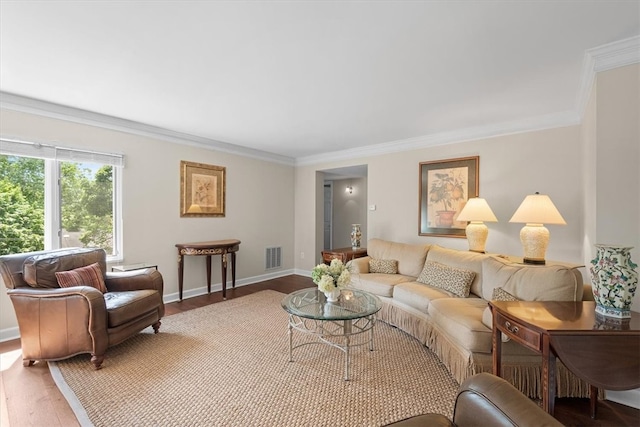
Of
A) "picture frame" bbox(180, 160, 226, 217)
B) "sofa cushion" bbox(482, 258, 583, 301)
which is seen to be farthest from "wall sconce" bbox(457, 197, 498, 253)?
"picture frame" bbox(180, 160, 226, 217)

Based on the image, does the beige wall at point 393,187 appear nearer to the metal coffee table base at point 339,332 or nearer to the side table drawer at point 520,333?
the side table drawer at point 520,333

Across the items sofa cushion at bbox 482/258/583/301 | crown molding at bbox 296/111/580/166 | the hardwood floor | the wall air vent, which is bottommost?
the hardwood floor

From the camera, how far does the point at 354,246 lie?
492 centimetres

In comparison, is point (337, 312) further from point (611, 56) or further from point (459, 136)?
point (459, 136)

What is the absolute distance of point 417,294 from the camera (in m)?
2.95

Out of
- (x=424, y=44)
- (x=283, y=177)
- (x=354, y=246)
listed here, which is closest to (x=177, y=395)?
(x=424, y=44)

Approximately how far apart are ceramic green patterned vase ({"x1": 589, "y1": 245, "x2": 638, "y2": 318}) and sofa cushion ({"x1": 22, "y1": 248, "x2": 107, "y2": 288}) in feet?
13.5

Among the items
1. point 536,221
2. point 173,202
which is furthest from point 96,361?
point 536,221

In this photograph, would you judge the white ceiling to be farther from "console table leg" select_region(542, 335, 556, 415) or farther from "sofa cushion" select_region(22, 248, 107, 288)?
"console table leg" select_region(542, 335, 556, 415)

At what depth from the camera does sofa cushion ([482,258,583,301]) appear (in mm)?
2070

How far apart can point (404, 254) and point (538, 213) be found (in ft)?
5.10

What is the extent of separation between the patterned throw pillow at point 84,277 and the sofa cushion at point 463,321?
3.19 meters

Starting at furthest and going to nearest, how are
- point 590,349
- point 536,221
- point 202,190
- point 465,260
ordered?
point 202,190 < point 465,260 < point 536,221 < point 590,349

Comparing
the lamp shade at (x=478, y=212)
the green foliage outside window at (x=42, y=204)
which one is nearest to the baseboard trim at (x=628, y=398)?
the lamp shade at (x=478, y=212)
